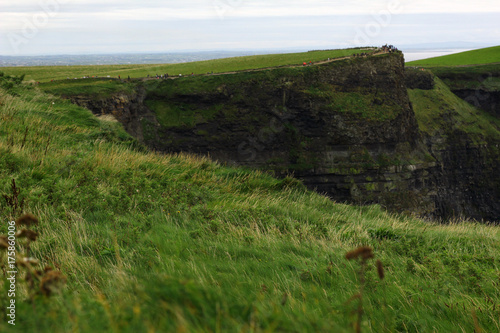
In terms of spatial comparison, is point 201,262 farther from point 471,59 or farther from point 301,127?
point 471,59

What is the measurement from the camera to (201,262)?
13.2 ft

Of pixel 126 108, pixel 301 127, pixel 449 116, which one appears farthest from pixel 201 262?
pixel 449 116

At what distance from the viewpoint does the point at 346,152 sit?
50375mm

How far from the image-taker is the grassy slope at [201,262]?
81.7 inches

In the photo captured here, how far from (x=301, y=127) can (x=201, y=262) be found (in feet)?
159

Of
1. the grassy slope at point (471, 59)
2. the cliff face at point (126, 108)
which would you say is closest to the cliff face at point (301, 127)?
the cliff face at point (126, 108)

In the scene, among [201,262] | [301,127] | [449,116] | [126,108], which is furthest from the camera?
[449,116]

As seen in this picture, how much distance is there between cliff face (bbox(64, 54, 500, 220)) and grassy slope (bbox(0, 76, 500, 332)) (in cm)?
4008

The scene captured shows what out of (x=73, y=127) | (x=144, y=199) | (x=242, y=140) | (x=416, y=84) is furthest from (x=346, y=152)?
(x=144, y=199)

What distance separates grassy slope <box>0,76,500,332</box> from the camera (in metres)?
2.07

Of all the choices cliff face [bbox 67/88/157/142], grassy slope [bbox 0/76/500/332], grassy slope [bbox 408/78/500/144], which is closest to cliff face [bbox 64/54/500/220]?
cliff face [bbox 67/88/157/142]

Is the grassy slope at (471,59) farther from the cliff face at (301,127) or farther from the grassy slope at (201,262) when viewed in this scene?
the grassy slope at (201,262)

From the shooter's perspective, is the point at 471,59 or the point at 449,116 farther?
the point at 471,59

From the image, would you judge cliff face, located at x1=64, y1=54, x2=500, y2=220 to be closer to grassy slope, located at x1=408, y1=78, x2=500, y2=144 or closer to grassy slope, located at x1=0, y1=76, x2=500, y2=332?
grassy slope, located at x1=408, y1=78, x2=500, y2=144
